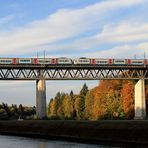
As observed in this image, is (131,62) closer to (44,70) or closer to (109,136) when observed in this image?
(44,70)

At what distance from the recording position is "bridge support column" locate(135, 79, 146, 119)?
112875 mm

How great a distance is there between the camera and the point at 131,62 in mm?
120000

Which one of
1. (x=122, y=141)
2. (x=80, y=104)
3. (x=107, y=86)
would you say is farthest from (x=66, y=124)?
(x=80, y=104)

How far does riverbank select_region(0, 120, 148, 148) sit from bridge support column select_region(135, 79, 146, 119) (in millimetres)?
28231

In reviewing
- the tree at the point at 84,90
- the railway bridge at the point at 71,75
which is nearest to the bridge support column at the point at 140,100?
the railway bridge at the point at 71,75

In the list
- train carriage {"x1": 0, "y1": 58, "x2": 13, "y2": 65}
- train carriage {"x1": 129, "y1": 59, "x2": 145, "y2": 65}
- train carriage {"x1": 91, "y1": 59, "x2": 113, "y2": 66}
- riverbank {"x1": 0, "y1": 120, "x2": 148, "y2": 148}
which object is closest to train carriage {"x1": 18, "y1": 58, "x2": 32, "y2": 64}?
train carriage {"x1": 0, "y1": 58, "x2": 13, "y2": 65}

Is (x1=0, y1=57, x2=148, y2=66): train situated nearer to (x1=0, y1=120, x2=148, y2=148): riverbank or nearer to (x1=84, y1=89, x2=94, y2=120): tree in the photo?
(x1=0, y1=120, x2=148, y2=148): riverbank

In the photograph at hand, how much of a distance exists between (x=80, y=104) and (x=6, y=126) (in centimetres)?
6881

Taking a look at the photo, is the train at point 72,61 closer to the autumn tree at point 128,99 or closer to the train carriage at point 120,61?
the train carriage at point 120,61

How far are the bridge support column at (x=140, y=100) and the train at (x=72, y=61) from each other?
570cm

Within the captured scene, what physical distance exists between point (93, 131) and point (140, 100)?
47706 mm

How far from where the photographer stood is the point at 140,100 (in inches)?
4535

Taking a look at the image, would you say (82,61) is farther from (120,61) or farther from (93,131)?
(93,131)

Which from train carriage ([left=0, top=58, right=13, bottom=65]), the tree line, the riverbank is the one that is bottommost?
the riverbank
